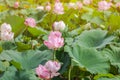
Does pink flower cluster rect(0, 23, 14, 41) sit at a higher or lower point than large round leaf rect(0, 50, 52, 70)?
higher

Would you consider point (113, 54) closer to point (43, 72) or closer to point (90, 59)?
point (90, 59)

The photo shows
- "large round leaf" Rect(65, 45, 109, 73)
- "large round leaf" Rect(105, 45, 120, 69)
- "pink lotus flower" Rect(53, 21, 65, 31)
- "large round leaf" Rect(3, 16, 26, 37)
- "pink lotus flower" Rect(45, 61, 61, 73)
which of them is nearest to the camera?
"pink lotus flower" Rect(45, 61, 61, 73)

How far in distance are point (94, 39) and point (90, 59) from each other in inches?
16.3

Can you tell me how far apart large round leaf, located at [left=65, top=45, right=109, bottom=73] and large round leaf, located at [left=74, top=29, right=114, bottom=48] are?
0.21 m

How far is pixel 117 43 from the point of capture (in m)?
2.27

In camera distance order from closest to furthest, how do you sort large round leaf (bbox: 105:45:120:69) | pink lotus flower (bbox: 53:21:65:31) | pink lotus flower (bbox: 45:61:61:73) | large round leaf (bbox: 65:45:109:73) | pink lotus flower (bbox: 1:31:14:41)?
pink lotus flower (bbox: 45:61:61:73), large round leaf (bbox: 65:45:109:73), large round leaf (bbox: 105:45:120:69), pink lotus flower (bbox: 1:31:14:41), pink lotus flower (bbox: 53:21:65:31)

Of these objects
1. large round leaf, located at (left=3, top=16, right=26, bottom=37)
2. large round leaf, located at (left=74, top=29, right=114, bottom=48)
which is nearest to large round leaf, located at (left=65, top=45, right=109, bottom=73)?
large round leaf, located at (left=74, top=29, right=114, bottom=48)

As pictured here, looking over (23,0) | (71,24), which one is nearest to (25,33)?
(71,24)

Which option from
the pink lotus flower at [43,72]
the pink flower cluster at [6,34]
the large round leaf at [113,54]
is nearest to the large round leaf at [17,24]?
the pink flower cluster at [6,34]

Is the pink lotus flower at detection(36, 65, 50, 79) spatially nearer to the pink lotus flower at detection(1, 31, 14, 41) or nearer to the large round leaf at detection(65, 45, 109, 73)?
the large round leaf at detection(65, 45, 109, 73)

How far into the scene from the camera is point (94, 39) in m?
2.30

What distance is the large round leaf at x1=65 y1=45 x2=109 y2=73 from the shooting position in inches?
72.0

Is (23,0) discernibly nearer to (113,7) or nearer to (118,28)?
(113,7)

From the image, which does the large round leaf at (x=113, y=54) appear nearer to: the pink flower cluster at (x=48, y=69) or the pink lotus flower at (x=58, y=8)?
the pink flower cluster at (x=48, y=69)
